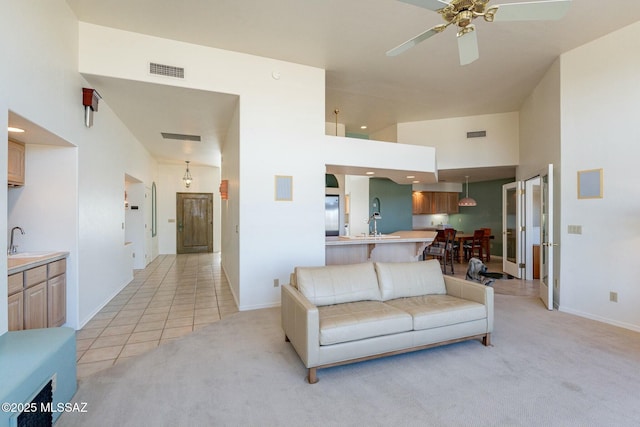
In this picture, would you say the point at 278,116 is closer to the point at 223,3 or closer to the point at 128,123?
the point at 223,3

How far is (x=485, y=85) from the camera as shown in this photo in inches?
200

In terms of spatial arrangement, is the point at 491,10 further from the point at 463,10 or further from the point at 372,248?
the point at 372,248

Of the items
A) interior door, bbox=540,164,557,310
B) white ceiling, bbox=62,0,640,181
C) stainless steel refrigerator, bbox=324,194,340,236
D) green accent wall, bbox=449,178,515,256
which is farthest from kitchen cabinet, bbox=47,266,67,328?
green accent wall, bbox=449,178,515,256

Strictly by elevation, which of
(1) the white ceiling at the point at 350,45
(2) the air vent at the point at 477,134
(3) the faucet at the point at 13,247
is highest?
(1) the white ceiling at the point at 350,45

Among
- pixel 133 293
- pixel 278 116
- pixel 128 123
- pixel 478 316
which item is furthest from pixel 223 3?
pixel 133 293

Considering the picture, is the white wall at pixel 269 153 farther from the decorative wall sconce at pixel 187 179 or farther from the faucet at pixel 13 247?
the decorative wall sconce at pixel 187 179

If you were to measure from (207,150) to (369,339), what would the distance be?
6.40m

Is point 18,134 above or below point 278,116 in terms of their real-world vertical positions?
below

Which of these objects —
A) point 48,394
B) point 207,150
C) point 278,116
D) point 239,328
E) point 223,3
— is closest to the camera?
point 48,394

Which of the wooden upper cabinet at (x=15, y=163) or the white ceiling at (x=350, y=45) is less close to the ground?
the white ceiling at (x=350, y=45)

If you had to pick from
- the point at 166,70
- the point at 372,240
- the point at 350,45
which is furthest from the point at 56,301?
the point at 350,45

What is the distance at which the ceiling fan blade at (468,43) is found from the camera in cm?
239

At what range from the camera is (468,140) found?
21.7 ft

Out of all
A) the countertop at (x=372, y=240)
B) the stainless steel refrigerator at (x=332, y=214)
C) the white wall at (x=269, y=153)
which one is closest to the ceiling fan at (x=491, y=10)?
the white wall at (x=269, y=153)
